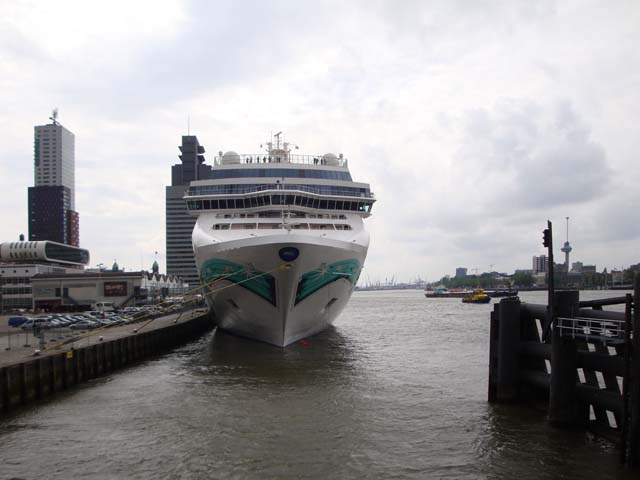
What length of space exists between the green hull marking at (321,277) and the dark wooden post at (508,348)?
10.6m

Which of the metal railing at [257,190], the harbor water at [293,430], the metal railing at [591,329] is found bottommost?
the harbor water at [293,430]

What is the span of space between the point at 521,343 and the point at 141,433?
39.0 ft

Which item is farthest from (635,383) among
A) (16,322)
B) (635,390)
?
(16,322)

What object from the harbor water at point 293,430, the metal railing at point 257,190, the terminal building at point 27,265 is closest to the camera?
the harbor water at point 293,430

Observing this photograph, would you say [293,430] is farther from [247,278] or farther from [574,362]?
[247,278]

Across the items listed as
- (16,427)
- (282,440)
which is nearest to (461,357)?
(282,440)

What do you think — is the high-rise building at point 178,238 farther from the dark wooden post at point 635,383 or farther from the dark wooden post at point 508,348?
the dark wooden post at point 635,383

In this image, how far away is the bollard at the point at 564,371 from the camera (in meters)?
14.6

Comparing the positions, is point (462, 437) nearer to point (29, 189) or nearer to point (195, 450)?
point (195, 450)

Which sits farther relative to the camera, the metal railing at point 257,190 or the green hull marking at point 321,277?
the metal railing at point 257,190

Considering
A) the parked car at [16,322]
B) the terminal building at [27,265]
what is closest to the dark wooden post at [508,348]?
the parked car at [16,322]

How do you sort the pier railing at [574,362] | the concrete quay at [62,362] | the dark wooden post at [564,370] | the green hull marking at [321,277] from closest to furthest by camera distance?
the pier railing at [574,362]
the dark wooden post at [564,370]
the concrete quay at [62,362]
the green hull marking at [321,277]

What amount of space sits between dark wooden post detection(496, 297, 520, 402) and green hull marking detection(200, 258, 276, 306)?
37.4ft

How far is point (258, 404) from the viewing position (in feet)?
61.7
